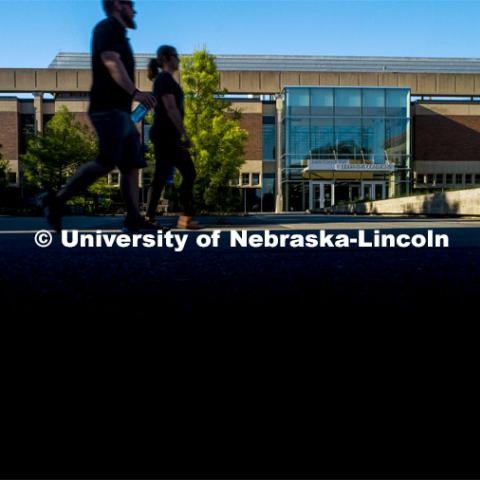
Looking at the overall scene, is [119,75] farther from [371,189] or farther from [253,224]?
[371,189]

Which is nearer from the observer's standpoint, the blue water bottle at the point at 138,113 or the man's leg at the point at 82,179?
the blue water bottle at the point at 138,113

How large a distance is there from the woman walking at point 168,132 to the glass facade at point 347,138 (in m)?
Result: 36.0

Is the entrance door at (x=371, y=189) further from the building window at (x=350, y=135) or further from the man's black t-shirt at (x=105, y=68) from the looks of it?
the man's black t-shirt at (x=105, y=68)

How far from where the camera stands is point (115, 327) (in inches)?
49.6

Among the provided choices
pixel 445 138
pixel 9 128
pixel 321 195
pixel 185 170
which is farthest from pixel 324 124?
pixel 185 170

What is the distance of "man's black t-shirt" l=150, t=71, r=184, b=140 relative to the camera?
3.59 m

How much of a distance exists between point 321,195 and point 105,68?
125ft

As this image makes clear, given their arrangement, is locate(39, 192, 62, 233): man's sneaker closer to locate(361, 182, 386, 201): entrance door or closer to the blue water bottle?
the blue water bottle

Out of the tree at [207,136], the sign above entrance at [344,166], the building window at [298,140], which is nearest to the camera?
the tree at [207,136]

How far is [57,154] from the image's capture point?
22.2m

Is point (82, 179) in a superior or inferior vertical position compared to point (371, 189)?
inferior

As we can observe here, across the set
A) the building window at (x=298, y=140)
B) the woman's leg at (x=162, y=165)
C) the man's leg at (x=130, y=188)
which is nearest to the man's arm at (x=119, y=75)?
the man's leg at (x=130, y=188)

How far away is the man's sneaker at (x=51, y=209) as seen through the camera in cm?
333

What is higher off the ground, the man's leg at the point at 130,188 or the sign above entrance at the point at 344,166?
the sign above entrance at the point at 344,166
